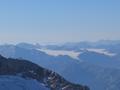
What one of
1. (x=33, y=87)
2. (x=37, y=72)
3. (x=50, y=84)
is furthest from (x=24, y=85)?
(x=37, y=72)

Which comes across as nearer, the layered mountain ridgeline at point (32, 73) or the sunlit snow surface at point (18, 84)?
the sunlit snow surface at point (18, 84)

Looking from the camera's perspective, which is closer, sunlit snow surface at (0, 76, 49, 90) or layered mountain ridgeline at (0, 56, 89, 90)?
sunlit snow surface at (0, 76, 49, 90)

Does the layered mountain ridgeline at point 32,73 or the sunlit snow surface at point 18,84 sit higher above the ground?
the layered mountain ridgeline at point 32,73

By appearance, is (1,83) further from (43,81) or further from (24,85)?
(43,81)

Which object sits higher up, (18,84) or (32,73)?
(32,73)

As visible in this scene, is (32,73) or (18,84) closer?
(18,84)

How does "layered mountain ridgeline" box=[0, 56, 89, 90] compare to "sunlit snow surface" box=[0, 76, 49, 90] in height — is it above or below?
above
